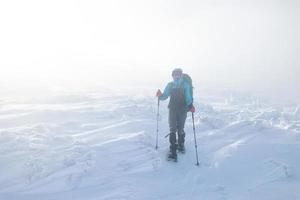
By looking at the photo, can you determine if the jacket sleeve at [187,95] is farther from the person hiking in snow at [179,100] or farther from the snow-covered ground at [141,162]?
the snow-covered ground at [141,162]

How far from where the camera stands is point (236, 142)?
10930 mm

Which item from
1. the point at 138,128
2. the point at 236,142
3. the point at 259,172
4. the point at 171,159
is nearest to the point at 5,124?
the point at 138,128

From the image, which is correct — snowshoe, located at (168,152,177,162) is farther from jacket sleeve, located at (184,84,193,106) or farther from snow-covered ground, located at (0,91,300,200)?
jacket sleeve, located at (184,84,193,106)

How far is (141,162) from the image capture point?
9.28m

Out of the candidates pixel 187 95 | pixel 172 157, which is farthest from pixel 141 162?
pixel 187 95

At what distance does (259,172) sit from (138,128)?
4488mm

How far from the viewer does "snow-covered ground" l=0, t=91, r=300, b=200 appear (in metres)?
7.80

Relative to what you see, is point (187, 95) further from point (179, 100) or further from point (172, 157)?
point (172, 157)

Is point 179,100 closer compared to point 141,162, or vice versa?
point 141,162

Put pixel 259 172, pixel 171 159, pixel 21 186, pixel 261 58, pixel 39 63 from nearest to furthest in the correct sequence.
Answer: pixel 21 186, pixel 259 172, pixel 171 159, pixel 39 63, pixel 261 58

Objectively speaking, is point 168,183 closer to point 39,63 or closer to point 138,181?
point 138,181

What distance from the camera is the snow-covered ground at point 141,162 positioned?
7.80 meters

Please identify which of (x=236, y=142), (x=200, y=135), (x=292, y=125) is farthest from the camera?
(x=292, y=125)

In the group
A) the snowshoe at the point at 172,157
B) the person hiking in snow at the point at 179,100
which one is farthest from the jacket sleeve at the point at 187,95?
the snowshoe at the point at 172,157
